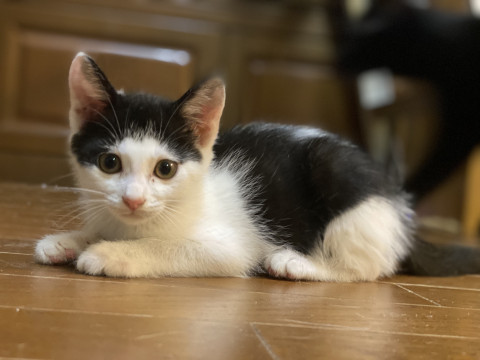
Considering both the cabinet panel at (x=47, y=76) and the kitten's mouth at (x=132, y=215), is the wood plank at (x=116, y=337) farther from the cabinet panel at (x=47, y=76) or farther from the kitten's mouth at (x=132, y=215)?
the cabinet panel at (x=47, y=76)

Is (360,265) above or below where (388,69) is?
below

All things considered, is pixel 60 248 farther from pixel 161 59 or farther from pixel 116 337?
pixel 161 59

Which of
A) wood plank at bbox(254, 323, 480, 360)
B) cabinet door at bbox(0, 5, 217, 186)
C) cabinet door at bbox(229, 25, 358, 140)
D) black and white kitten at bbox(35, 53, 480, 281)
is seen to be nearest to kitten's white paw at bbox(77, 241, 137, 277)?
black and white kitten at bbox(35, 53, 480, 281)

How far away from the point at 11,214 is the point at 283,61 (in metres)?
2.22

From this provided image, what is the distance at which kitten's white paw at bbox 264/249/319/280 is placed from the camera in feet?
A: 4.82

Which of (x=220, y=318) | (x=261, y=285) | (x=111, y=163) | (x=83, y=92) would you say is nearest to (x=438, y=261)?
(x=261, y=285)

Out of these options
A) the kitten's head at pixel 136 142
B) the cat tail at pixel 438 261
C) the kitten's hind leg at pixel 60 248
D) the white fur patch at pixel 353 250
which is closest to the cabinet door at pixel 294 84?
the cat tail at pixel 438 261

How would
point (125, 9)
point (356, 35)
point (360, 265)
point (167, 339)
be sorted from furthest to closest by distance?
1. point (125, 9)
2. point (356, 35)
3. point (360, 265)
4. point (167, 339)

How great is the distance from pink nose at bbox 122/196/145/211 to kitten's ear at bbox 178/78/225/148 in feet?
0.89

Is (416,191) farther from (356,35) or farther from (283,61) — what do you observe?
(283,61)

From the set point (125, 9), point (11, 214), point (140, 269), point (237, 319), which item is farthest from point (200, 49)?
point (237, 319)

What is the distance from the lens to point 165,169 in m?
1.31

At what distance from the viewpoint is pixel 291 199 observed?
157 centimetres

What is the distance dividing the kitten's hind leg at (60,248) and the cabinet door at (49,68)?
6.79 ft
